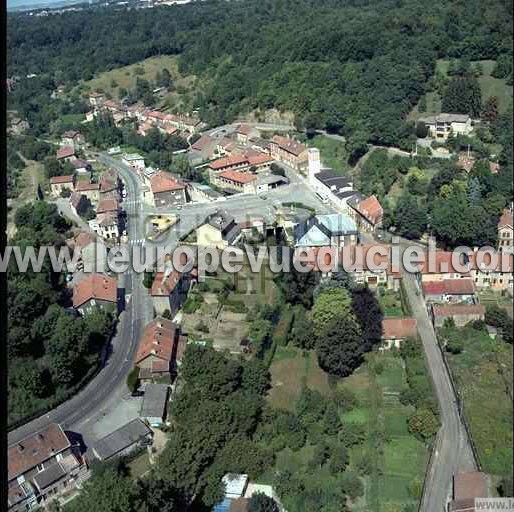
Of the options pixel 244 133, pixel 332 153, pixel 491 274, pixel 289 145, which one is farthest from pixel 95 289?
pixel 244 133

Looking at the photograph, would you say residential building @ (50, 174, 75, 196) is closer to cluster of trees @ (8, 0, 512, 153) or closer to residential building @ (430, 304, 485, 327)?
cluster of trees @ (8, 0, 512, 153)

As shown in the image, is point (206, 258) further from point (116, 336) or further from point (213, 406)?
point (213, 406)

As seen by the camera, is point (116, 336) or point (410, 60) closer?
point (116, 336)

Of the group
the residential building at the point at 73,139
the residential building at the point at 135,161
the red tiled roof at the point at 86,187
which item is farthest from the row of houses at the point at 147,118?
the red tiled roof at the point at 86,187

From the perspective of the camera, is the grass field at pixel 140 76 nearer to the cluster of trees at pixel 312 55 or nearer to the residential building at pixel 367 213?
the cluster of trees at pixel 312 55

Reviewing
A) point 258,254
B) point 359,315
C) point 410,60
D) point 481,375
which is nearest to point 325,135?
point 410,60

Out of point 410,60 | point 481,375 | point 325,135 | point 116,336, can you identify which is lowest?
point 116,336
